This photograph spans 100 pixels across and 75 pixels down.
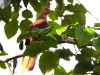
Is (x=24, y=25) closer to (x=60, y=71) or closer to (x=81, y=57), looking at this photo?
(x=60, y=71)

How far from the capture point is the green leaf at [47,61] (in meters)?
0.95

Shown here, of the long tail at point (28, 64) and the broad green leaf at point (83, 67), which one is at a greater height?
the broad green leaf at point (83, 67)

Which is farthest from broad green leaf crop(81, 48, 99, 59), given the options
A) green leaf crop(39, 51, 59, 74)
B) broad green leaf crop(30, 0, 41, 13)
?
broad green leaf crop(30, 0, 41, 13)

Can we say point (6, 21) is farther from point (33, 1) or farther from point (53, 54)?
point (53, 54)

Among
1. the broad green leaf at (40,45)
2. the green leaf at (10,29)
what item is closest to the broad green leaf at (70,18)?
the green leaf at (10,29)

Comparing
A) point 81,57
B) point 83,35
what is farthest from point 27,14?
point 83,35

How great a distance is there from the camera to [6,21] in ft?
4.08

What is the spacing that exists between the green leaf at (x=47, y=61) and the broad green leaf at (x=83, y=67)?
0.28 ft

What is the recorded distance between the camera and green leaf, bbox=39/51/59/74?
946 millimetres

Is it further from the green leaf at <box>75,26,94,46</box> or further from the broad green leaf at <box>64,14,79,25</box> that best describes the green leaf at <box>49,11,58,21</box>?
the green leaf at <box>75,26,94,46</box>

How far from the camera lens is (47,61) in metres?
0.95

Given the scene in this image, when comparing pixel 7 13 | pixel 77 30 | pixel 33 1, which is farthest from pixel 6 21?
pixel 77 30

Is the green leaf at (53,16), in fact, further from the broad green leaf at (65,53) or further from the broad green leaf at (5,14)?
the broad green leaf at (65,53)

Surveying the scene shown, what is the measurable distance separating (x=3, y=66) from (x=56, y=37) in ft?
1.29
